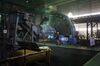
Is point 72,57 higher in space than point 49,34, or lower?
lower

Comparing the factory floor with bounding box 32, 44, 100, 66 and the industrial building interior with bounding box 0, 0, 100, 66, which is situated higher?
the industrial building interior with bounding box 0, 0, 100, 66

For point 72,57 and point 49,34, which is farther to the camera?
point 49,34

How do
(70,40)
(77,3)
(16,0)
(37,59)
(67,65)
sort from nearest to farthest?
(37,59)
(67,65)
(70,40)
(16,0)
(77,3)

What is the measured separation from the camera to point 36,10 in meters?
20.2

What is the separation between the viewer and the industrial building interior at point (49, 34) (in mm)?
5945

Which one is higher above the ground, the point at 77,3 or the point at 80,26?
the point at 77,3

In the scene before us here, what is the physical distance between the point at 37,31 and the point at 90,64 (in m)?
10.3

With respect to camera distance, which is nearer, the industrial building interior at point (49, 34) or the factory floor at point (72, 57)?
the industrial building interior at point (49, 34)

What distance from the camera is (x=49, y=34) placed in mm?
14820

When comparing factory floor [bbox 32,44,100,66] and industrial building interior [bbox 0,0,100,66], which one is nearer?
industrial building interior [bbox 0,0,100,66]

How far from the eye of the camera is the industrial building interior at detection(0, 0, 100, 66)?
595cm

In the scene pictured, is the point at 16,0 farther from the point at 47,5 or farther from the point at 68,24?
the point at 68,24

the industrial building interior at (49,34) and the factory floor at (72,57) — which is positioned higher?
the industrial building interior at (49,34)

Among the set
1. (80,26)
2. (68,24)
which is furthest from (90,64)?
(80,26)
